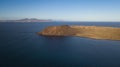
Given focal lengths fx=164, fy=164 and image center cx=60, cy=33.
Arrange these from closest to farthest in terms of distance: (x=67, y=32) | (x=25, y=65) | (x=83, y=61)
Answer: (x=25, y=65)
(x=83, y=61)
(x=67, y=32)

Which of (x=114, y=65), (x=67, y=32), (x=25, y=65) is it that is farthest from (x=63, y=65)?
(x=67, y=32)

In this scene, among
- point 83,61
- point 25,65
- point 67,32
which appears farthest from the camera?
point 67,32

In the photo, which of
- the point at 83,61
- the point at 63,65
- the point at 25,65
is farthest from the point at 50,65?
the point at 83,61

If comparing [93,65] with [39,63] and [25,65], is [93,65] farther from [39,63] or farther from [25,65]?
[25,65]

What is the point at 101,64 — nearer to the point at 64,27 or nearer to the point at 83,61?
the point at 83,61

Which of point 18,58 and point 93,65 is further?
point 18,58

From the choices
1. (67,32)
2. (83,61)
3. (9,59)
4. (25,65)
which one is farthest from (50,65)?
(67,32)

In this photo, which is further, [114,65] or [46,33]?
[46,33]
